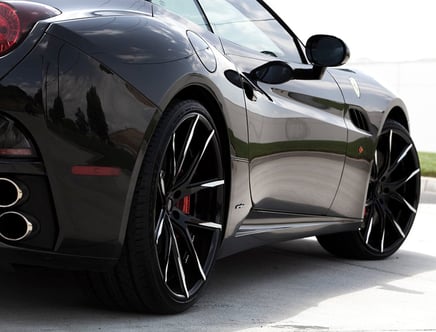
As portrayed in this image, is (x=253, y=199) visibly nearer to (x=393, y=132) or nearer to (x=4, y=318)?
(x=4, y=318)

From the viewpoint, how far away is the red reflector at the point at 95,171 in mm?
3311

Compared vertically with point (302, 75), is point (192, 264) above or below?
below

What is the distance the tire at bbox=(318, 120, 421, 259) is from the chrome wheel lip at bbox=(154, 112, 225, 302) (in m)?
1.91

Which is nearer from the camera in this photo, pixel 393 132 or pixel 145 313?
pixel 145 313

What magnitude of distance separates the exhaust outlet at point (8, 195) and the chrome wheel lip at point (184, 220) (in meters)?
0.57

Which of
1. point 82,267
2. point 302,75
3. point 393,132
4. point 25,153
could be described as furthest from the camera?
Answer: point 393,132

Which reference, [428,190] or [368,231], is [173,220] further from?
[428,190]

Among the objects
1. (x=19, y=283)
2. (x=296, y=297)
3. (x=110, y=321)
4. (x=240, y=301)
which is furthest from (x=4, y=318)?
(x=296, y=297)

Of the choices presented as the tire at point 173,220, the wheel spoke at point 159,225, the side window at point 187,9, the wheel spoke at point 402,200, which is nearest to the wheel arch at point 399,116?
the wheel spoke at point 402,200

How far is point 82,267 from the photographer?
3465mm

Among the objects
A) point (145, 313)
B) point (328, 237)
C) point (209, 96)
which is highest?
point (209, 96)

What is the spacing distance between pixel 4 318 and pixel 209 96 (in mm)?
1167

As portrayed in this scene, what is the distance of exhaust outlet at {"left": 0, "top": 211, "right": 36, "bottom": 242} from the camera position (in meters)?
3.31

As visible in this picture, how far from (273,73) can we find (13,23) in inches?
63.2
